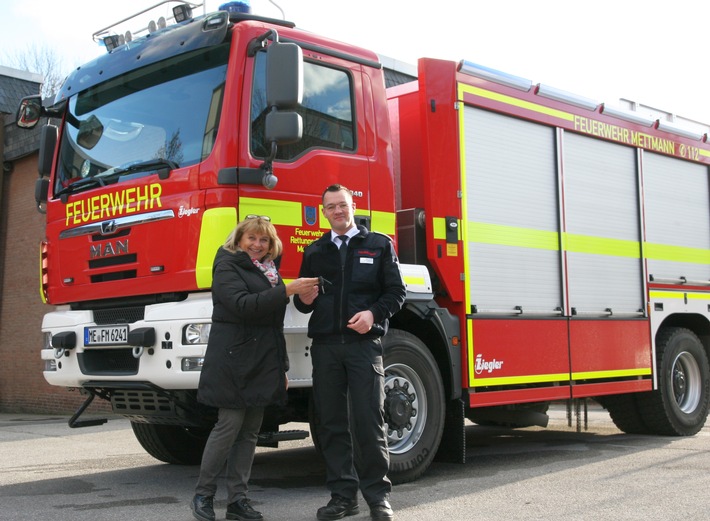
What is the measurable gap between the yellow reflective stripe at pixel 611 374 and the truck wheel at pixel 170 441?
3.20 metres

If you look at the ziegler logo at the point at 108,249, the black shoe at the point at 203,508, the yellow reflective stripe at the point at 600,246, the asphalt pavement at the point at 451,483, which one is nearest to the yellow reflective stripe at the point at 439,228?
the yellow reflective stripe at the point at 600,246

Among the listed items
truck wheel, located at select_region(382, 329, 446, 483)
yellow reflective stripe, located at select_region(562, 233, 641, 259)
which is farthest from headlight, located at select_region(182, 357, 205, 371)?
yellow reflective stripe, located at select_region(562, 233, 641, 259)

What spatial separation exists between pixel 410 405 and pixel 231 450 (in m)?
1.54

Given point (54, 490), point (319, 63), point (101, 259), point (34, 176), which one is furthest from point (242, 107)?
point (34, 176)

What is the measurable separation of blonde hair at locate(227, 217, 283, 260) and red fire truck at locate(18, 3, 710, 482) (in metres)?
0.29

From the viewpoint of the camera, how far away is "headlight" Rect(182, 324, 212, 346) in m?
A: 5.23

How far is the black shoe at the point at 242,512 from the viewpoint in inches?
196

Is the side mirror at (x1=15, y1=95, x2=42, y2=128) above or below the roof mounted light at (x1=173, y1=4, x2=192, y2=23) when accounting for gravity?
below

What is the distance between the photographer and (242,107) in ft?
18.0

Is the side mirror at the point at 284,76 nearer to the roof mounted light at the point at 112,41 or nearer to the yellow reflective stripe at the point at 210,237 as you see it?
the yellow reflective stripe at the point at 210,237

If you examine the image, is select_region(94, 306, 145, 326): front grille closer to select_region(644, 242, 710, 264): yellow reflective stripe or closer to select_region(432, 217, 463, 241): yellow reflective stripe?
select_region(432, 217, 463, 241): yellow reflective stripe

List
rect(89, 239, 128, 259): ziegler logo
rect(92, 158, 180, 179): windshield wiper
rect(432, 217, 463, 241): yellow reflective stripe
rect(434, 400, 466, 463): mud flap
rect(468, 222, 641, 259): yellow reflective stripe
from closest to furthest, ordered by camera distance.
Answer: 1. rect(92, 158, 180, 179): windshield wiper
2. rect(89, 239, 128, 259): ziegler logo
3. rect(432, 217, 463, 241): yellow reflective stripe
4. rect(434, 400, 466, 463): mud flap
5. rect(468, 222, 641, 259): yellow reflective stripe

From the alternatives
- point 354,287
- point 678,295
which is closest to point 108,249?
point 354,287

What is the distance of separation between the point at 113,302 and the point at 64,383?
75 centimetres
